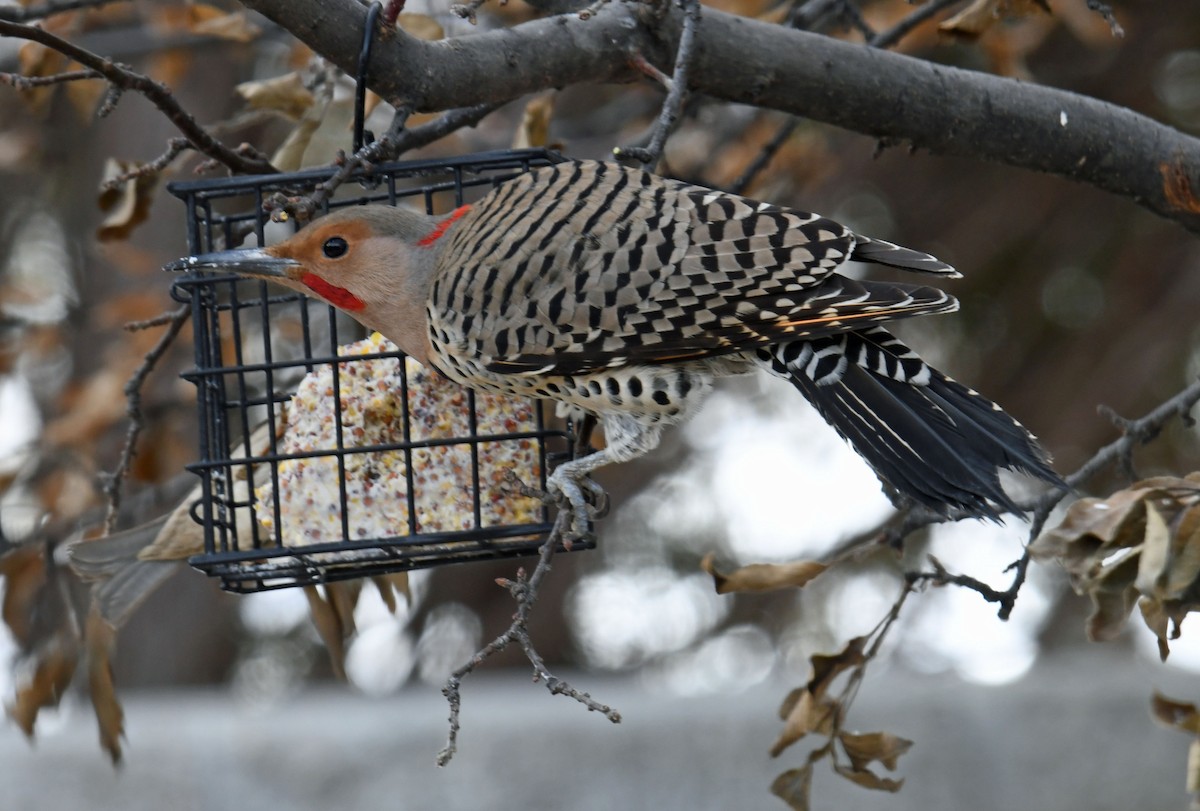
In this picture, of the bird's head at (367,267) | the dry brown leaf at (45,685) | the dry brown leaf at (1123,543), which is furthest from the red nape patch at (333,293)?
the dry brown leaf at (1123,543)

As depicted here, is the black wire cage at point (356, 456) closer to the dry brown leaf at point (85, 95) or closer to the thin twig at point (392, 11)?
the thin twig at point (392, 11)

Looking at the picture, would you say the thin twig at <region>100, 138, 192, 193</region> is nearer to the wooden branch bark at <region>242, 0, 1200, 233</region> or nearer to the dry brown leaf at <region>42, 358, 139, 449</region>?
the wooden branch bark at <region>242, 0, 1200, 233</region>

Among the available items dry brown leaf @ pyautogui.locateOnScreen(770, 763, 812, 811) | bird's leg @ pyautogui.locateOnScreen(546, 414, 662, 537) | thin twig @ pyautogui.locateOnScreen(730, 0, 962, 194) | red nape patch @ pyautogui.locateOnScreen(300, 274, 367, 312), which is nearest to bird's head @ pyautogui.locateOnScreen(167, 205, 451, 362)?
red nape patch @ pyautogui.locateOnScreen(300, 274, 367, 312)

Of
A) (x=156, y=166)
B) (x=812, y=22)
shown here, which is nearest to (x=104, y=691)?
(x=156, y=166)

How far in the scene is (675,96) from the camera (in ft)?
7.84

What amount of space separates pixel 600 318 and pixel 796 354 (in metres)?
0.36

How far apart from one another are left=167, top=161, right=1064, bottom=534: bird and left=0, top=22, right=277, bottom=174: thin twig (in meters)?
0.19

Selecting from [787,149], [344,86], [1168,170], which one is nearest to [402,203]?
[344,86]

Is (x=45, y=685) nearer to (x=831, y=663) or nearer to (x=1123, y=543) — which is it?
(x=831, y=663)

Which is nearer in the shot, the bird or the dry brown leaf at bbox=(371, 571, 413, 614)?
the bird

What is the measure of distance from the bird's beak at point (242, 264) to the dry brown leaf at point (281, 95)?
0.43 metres

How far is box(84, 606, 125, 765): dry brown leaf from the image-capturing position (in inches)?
116

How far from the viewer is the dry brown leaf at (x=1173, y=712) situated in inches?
99.5

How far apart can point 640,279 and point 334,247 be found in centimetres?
61
